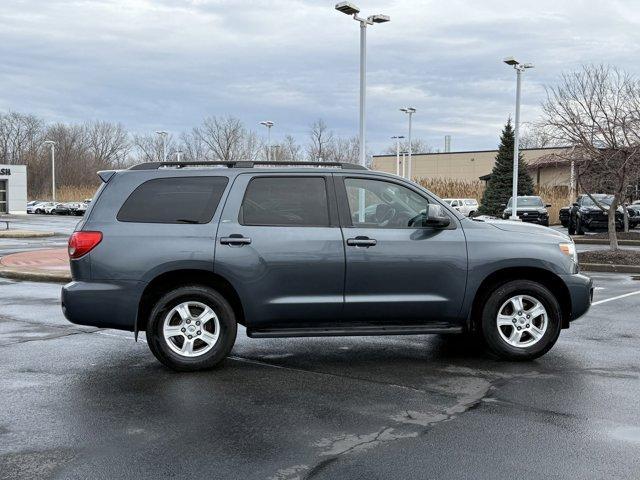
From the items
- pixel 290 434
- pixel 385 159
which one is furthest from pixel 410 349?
pixel 385 159

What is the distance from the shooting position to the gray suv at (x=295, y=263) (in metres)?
6.25

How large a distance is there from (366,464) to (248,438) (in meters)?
0.91

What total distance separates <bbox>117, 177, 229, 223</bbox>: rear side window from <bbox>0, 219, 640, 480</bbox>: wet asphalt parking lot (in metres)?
1.48

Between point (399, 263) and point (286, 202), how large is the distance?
4.07ft

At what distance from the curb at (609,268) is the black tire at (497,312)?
10.7 meters

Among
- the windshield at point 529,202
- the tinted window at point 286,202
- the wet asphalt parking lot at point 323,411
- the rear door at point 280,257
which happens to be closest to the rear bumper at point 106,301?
the wet asphalt parking lot at point 323,411

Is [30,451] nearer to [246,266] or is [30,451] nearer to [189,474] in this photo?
[189,474]

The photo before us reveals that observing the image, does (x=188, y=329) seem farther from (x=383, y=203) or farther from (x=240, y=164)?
(x=383, y=203)

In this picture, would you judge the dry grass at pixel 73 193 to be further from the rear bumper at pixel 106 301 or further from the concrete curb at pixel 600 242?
the rear bumper at pixel 106 301

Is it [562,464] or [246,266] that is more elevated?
[246,266]

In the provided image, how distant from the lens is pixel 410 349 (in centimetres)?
738

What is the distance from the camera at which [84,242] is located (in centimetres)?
624

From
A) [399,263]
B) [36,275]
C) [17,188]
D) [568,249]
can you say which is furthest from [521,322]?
[17,188]

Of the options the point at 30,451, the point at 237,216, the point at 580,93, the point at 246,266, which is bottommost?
the point at 30,451
